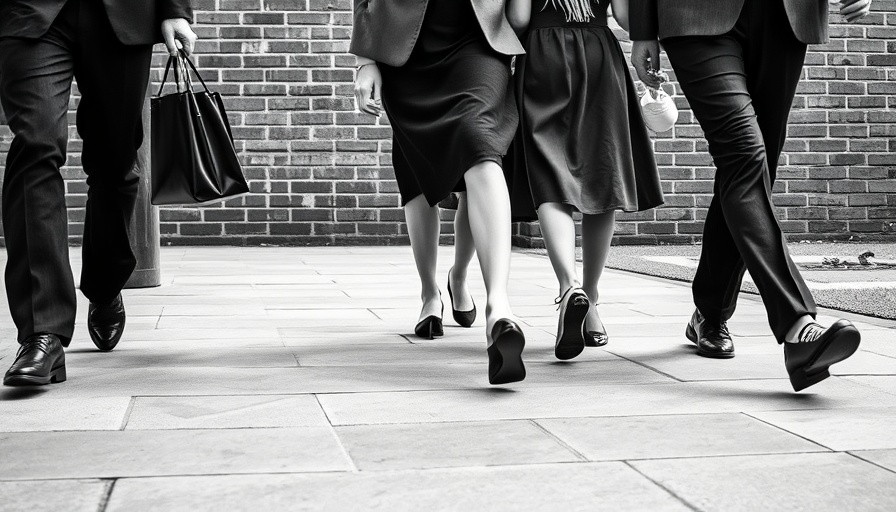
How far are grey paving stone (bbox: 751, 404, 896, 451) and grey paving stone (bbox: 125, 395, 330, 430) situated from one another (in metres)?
0.98

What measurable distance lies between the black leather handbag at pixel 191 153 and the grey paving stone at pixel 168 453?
1379mm

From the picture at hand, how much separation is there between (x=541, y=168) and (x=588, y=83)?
0.30 metres

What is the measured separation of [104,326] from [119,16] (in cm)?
100

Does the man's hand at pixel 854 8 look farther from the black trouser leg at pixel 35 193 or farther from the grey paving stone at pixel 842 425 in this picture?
the black trouser leg at pixel 35 193

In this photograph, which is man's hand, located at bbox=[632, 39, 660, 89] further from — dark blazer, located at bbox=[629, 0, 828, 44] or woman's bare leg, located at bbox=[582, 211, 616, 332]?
woman's bare leg, located at bbox=[582, 211, 616, 332]

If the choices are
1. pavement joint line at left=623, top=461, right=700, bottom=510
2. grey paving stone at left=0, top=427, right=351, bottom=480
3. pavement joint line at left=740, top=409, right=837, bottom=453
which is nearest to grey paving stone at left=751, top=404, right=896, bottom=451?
pavement joint line at left=740, top=409, right=837, bottom=453

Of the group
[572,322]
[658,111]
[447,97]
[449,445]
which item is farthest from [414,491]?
[658,111]

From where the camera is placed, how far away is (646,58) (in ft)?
10.4

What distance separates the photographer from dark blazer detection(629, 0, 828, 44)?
283 cm

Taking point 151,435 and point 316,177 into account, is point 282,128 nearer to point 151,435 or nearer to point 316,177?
point 316,177

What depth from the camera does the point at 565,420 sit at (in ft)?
7.85

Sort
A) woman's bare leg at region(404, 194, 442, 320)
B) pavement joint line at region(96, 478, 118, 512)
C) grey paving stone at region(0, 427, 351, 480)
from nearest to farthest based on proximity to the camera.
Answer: pavement joint line at region(96, 478, 118, 512) < grey paving stone at region(0, 427, 351, 480) < woman's bare leg at region(404, 194, 442, 320)

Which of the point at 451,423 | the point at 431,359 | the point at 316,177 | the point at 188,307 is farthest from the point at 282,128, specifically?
the point at 451,423

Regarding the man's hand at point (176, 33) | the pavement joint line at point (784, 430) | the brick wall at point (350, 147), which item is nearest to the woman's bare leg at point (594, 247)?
the pavement joint line at point (784, 430)
